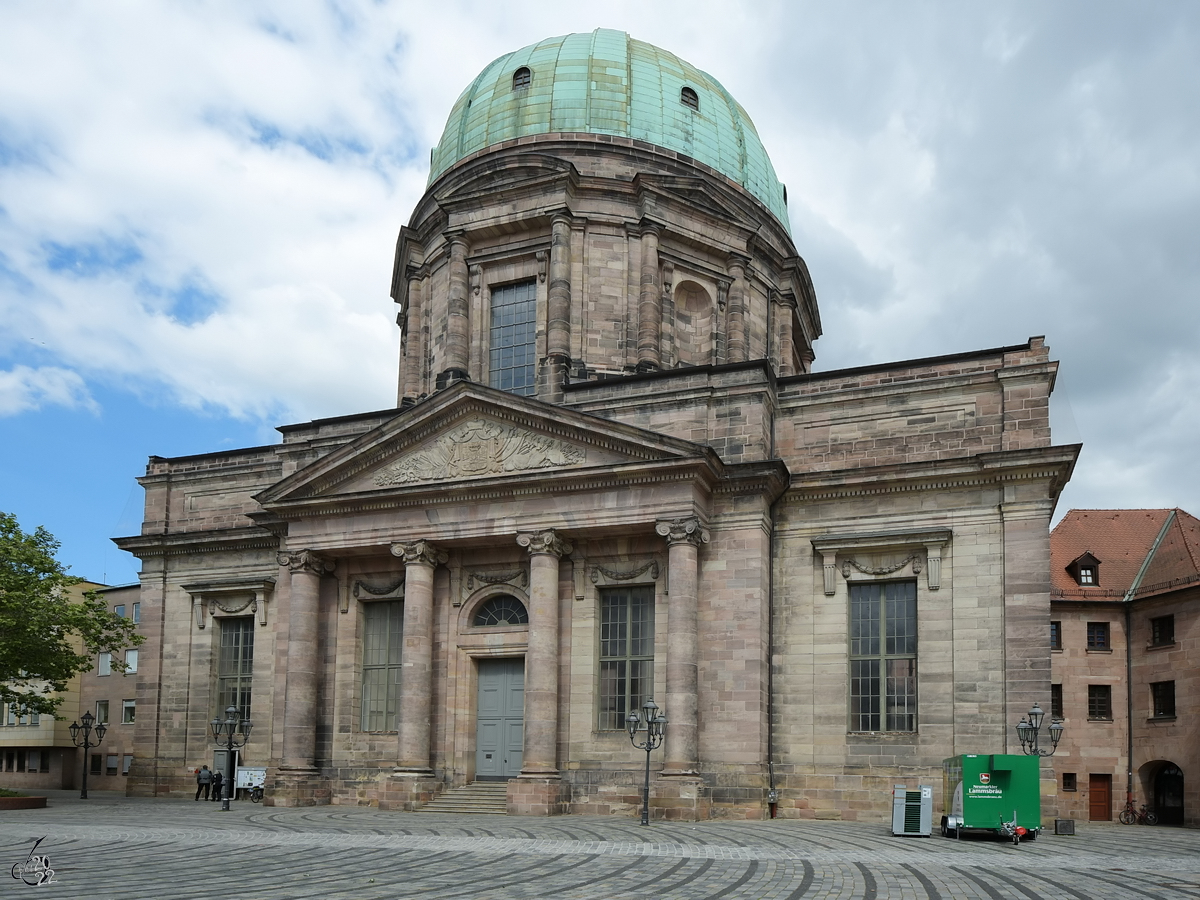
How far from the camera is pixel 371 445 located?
3625cm

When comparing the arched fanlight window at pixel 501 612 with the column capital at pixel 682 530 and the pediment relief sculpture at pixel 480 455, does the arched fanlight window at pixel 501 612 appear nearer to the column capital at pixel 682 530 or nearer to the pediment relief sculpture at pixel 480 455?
the pediment relief sculpture at pixel 480 455

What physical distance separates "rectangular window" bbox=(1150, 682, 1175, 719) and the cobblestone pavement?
67.0ft

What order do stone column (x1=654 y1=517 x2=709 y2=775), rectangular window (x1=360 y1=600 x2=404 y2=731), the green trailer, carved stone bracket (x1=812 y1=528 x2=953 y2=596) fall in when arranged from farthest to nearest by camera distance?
rectangular window (x1=360 y1=600 x2=404 y2=731) → carved stone bracket (x1=812 y1=528 x2=953 y2=596) → stone column (x1=654 y1=517 x2=709 y2=775) → the green trailer

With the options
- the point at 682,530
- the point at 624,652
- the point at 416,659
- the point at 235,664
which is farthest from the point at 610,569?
the point at 235,664

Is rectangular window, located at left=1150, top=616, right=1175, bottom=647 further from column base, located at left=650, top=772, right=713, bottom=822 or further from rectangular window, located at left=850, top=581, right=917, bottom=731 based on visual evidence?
column base, located at left=650, top=772, right=713, bottom=822

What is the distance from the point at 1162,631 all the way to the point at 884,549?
23.3 meters

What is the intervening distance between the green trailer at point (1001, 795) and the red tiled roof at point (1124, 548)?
87.7 feet

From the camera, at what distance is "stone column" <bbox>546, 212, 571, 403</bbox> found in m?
40.6

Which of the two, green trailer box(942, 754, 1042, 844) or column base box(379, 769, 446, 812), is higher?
green trailer box(942, 754, 1042, 844)

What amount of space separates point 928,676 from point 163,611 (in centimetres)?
2679

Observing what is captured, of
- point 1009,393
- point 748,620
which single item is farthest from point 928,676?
point 1009,393

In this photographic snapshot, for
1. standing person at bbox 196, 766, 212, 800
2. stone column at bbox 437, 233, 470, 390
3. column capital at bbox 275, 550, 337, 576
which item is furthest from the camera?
stone column at bbox 437, 233, 470, 390

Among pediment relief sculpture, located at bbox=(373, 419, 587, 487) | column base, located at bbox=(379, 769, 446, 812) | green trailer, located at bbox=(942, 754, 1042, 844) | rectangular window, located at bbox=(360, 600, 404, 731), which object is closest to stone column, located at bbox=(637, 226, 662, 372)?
pediment relief sculpture, located at bbox=(373, 419, 587, 487)

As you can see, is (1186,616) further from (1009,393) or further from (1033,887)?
(1033,887)
